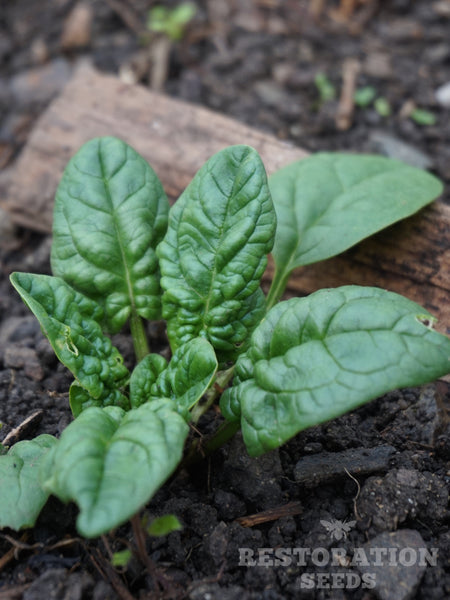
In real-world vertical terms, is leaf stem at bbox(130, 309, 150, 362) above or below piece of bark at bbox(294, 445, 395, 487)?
above

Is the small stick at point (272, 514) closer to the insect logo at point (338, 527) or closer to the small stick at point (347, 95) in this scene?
the insect logo at point (338, 527)

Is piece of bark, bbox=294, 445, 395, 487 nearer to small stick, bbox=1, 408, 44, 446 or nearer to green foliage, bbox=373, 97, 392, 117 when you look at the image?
small stick, bbox=1, 408, 44, 446

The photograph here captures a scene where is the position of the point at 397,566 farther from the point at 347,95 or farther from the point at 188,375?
the point at 347,95

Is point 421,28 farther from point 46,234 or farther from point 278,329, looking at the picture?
point 278,329

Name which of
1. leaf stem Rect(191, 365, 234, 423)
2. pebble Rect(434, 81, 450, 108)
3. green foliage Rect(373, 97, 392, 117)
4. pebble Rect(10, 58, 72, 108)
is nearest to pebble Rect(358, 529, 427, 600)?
leaf stem Rect(191, 365, 234, 423)

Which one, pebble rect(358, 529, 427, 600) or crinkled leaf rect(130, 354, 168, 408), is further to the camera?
crinkled leaf rect(130, 354, 168, 408)
